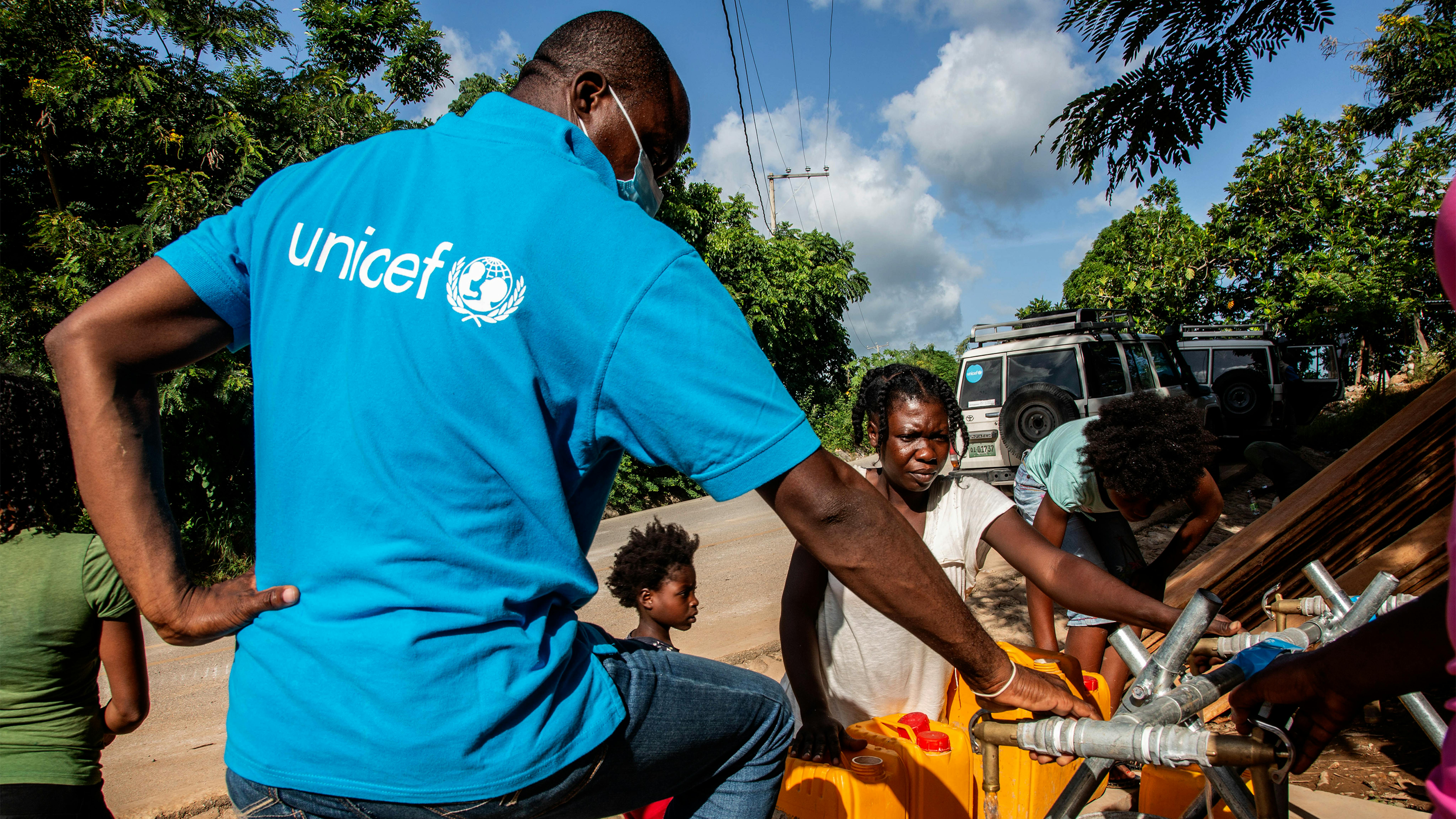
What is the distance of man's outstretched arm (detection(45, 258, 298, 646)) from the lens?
114 centimetres

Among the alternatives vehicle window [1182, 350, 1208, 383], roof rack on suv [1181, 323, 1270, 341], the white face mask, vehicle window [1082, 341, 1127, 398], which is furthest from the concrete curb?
vehicle window [1182, 350, 1208, 383]

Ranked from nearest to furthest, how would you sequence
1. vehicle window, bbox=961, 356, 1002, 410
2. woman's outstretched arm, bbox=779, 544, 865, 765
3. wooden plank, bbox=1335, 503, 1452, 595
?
woman's outstretched arm, bbox=779, 544, 865, 765
wooden plank, bbox=1335, 503, 1452, 595
vehicle window, bbox=961, 356, 1002, 410

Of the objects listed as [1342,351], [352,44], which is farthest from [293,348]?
[1342,351]

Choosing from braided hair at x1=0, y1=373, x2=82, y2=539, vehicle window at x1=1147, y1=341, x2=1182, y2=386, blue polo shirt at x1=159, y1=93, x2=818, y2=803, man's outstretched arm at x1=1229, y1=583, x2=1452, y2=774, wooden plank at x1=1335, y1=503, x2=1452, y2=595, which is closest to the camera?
blue polo shirt at x1=159, y1=93, x2=818, y2=803

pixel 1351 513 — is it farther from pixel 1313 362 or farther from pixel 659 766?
pixel 1313 362

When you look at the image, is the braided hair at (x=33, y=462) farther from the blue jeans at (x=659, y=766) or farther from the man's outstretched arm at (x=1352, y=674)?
the man's outstretched arm at (x=1352, y=674)

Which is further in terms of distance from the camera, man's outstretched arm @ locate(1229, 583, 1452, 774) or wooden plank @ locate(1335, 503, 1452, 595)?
wooden plank @ locate(1335, 503, 1452, 595)

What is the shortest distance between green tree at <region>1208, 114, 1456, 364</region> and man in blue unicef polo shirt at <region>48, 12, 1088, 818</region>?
13187 mm

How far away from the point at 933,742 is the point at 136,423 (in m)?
1.88

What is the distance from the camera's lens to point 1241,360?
14164mm

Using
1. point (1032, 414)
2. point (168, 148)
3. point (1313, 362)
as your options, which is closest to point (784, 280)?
point (1032, 414)

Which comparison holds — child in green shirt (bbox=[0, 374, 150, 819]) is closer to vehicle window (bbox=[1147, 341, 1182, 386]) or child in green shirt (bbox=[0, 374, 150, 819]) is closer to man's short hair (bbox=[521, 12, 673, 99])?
man's short hair (bbox=[521, 12, 673, 99])

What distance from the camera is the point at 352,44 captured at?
10281 millimetres

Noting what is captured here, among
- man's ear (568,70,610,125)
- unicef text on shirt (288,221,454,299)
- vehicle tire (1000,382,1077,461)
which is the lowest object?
unicef text on shirt (288,221,454,299)
